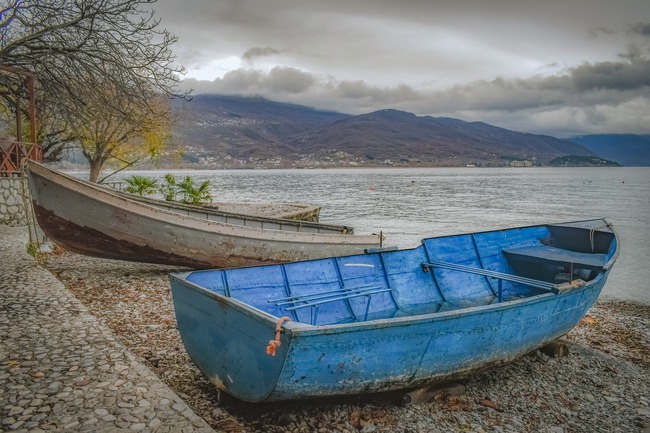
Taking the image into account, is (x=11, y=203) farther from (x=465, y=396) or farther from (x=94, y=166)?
(x=465, y=396)

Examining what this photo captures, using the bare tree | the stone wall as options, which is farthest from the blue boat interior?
the stone wall

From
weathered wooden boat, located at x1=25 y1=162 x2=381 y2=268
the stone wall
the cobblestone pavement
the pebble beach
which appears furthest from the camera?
the stone wall

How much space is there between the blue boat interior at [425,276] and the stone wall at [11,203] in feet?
46.4

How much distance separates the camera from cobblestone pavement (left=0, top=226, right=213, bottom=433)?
150 inches

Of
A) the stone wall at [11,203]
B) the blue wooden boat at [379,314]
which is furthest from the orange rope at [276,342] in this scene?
the stone wall at [11,203]

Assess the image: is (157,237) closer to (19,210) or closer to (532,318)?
(532,318)

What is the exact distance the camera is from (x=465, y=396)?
5621 millimetres

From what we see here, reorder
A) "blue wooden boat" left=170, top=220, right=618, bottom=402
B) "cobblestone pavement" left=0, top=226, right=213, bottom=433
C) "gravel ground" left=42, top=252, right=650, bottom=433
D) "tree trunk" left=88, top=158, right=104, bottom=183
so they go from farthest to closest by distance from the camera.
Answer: "tree trunk" left=88, top=158, right=104, bottom=183
"gravel ground" left=42, top=252, right=650, bottom=433
"blue wooden boat" left=170, top=220, right=618, bottom=402
"cobblestone pavement" left=0, top=226, right=213, bottom=433

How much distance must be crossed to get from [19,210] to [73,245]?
28.7ft

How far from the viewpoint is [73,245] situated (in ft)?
32.8

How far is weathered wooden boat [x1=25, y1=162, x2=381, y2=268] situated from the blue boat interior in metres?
3.97

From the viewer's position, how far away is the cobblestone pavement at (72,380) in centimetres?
381

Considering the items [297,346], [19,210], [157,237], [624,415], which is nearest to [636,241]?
[624,415]

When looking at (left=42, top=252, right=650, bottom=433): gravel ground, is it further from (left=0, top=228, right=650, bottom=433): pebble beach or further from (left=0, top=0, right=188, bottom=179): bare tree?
(left=0, top=0, right=188, bottom=179): bare tree
